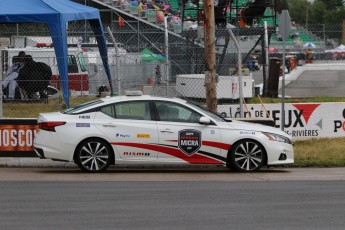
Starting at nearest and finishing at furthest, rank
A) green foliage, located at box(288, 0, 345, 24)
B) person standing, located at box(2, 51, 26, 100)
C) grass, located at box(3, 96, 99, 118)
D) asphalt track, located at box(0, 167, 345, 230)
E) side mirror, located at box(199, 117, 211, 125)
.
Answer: asphalt track, located at box(0, 167, 345, 230)
side mirror, located at box(199, 117, 211, 125)
grass, located at box(3, 96, 99, 118)
person standing, located at box(2, 51, 26, 100)
green foliage, located at box(288, 0, 345, 24)

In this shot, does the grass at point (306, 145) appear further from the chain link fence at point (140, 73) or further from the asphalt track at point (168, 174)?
the asphalt track at point (168, 174)

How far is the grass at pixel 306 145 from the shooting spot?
53.6 ft

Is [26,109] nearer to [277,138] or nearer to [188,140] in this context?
[188,140]

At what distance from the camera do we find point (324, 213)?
9953mm

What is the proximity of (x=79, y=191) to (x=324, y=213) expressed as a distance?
12.5 feet

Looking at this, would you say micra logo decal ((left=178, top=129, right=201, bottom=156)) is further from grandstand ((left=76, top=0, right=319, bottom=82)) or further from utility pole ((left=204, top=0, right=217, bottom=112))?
grandstand ((left=76, top=0, right=319, bottom=82))

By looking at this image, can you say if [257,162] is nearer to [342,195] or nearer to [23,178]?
[342,195]

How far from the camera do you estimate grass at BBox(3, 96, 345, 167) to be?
16.3 m

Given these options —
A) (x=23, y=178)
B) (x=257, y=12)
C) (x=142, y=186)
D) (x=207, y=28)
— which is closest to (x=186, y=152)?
(x=142, y=186)

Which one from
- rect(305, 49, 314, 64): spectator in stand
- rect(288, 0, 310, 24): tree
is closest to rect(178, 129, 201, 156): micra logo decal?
rect(305, 49, 314, 64): spectator in stand

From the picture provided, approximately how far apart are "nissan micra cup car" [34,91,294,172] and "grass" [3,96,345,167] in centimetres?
172

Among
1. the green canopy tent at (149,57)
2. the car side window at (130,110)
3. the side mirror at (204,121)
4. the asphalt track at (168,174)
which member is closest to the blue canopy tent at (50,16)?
the green canopy tent at (149,57)

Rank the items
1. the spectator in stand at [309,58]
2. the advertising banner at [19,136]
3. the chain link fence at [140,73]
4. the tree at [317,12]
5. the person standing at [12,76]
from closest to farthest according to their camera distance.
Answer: the advertising banner at [19,136]
the person standing at [12,76]
the chain link fence at [140,73]
the spectator in stand at [309,58]
the tree at [317,12]

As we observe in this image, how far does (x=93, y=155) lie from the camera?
14422 mm
